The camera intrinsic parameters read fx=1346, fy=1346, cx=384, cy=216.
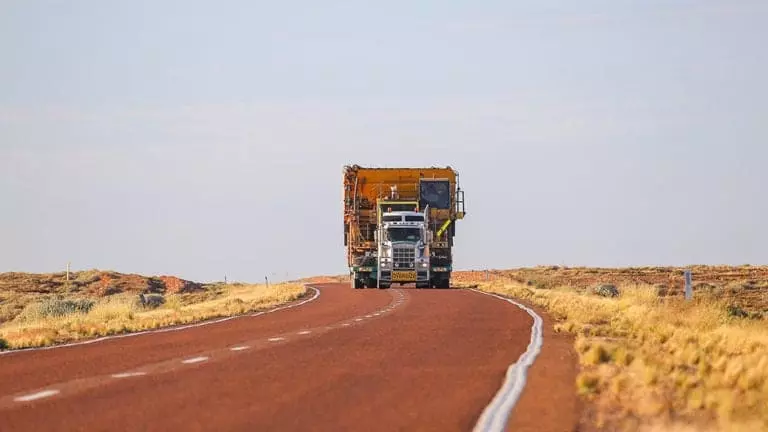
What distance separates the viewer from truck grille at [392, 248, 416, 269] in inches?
2158

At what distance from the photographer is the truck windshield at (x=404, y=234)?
53.7 m

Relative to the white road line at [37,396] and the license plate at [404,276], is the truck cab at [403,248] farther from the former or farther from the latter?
the white road line at [37,396]

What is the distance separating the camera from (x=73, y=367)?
55.2ft

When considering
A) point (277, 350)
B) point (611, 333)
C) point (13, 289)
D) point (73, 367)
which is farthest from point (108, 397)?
point (13, 289)

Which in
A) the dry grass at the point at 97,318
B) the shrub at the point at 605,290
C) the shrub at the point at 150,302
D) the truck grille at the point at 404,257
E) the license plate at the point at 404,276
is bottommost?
the dry grass at the point at 97,318

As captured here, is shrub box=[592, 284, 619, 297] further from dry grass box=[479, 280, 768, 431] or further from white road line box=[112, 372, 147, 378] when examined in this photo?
white road line box=[112, 372, 147, 378]

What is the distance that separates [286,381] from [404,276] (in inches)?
1606

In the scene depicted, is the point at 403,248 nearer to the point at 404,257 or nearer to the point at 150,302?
the point at 404,257

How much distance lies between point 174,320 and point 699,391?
19.2 m

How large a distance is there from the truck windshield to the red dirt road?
2769 cm

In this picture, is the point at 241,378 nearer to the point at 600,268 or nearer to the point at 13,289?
the point at 13,289

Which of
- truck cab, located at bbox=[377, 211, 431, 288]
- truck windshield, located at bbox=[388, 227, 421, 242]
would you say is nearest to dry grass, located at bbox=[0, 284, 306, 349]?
truck cab, located at bbox=[377, 211, 431, 288]

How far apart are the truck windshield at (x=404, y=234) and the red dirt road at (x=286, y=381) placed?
27688mm

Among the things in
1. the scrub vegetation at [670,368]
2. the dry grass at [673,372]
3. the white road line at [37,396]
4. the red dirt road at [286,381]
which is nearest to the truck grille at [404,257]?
the scrub vegetation at [670,368]
